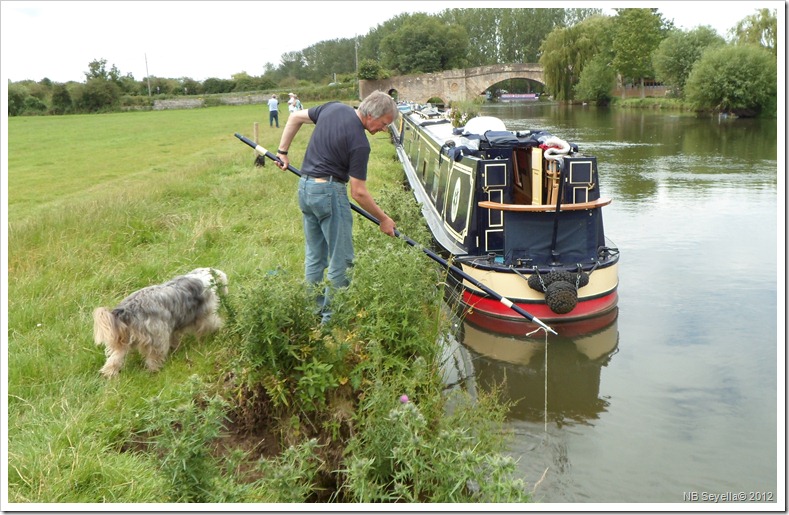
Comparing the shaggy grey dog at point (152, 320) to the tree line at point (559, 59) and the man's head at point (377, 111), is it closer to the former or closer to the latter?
the man's head at point (377, 111)

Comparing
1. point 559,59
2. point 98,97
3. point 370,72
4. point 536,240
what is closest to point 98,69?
point 98,97

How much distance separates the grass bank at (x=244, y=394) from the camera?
117 inches

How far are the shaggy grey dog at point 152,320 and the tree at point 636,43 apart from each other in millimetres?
40276

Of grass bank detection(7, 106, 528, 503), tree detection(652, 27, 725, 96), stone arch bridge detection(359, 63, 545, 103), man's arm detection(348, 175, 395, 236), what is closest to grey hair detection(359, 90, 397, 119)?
man's arm detection(348, 175, 395, 236)

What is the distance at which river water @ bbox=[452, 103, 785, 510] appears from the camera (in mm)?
4297

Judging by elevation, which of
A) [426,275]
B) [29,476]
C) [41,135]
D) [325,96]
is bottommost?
[29,476]

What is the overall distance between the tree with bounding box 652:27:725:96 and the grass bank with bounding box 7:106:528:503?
33092mm

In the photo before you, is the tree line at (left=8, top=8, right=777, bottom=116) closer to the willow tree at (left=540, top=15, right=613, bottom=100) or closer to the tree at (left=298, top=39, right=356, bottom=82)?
the willow tree at (left=540, top=15, right=613, bottom=100)

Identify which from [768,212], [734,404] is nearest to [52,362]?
[734,404]

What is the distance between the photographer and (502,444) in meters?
3.77

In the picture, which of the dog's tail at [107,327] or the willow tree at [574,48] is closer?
the dog's tail at [107,327]

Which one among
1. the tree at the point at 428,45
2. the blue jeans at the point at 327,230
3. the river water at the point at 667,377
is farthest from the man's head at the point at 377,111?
the tree at the point at 428,45

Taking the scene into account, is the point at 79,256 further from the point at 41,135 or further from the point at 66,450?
the point at 41,135

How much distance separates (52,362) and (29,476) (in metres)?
1.32
